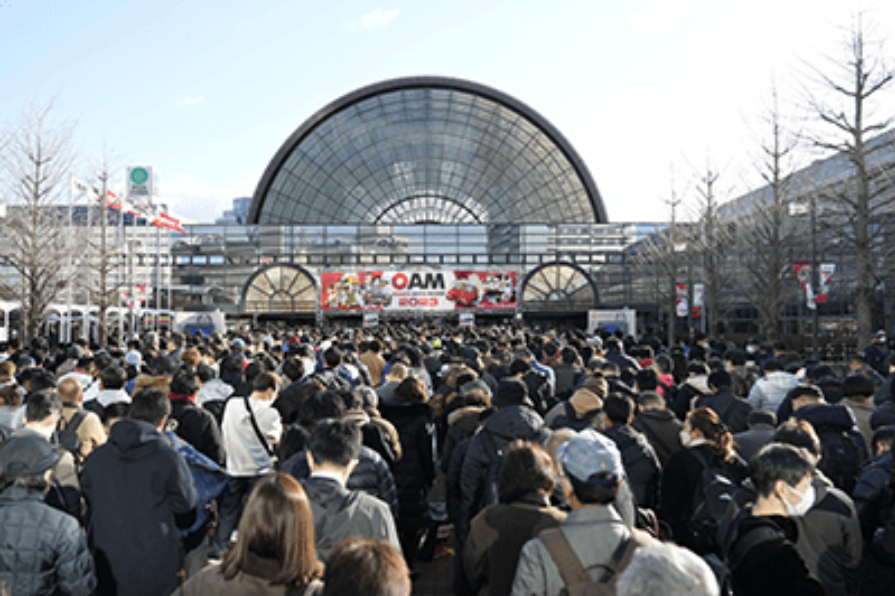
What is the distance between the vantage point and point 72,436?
19.2 ft

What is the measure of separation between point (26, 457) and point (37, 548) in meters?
0.51

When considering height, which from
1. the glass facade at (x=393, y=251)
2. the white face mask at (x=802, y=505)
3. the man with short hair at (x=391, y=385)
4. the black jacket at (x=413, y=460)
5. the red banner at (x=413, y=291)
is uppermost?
the glass facade at (x=393, y=251)

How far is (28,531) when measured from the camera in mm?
3656

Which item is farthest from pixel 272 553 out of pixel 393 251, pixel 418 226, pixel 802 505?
pixel 418 226

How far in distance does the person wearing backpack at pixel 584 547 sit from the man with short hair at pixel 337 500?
0.86m

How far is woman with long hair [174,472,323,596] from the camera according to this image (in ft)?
8.99

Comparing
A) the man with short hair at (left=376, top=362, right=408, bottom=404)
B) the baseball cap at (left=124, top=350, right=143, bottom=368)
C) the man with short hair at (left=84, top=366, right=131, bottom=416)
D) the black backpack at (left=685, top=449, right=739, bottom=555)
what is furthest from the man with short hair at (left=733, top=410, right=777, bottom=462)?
the baseball cap at (left=124, top=350, right=143, bottom=368)

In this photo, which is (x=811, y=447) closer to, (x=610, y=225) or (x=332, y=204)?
(x=610, y=225)

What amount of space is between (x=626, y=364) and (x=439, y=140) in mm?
45252

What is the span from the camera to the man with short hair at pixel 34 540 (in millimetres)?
3627

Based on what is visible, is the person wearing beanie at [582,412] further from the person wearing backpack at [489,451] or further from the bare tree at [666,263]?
the bare tree at [666,263]

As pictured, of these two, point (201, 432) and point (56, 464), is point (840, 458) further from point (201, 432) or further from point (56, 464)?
point (56, 464)

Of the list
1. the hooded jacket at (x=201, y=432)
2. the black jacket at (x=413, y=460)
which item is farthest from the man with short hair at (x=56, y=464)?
the black jacket at (x=413, y=460)

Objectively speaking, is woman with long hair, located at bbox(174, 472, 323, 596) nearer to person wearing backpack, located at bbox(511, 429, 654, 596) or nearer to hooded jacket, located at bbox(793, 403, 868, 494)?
person wearing backpack, located at bbox(511, 429, 654, 596)
